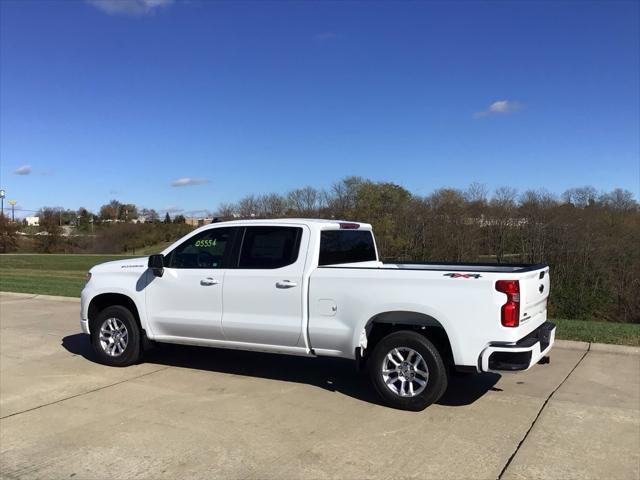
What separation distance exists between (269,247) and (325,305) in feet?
3.40

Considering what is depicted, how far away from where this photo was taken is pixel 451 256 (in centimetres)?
2150

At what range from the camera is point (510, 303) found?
16.6ft

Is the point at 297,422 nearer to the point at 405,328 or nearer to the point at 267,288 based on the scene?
the point at 405,328

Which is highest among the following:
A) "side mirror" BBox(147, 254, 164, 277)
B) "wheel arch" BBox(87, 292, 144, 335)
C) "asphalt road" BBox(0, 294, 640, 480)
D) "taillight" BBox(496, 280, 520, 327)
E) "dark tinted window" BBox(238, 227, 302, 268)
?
"dark tinted window" BBox(238, 227, 302, 268)

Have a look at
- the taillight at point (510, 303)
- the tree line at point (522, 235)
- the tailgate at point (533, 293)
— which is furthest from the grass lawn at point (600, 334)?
the tree line at point (522, 235)

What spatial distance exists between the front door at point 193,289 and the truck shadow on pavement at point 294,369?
0.76 m

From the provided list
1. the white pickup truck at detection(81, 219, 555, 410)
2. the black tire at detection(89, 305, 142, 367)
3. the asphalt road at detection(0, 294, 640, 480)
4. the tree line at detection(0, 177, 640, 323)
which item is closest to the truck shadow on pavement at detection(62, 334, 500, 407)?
the asphalt road at detection(0, 294, 640, 480)

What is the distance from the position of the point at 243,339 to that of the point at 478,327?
104 inches

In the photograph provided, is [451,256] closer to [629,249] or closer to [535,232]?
[535,232]

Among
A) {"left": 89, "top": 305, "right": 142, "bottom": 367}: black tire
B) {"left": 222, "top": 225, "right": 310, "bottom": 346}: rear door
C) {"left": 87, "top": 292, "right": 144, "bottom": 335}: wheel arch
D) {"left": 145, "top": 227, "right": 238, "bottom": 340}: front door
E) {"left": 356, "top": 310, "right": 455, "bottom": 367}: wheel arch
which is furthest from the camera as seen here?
{"left": 87, "top": 292, "right": 144, "bottom": 335}: wheel arch

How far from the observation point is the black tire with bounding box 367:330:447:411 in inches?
211

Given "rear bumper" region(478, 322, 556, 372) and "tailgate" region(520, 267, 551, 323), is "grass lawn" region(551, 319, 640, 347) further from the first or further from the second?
"rear bumper" region(478, 322, 556, 372)

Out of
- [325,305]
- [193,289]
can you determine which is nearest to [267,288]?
[325,305]

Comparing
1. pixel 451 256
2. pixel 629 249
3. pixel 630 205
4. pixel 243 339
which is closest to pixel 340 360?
pixel 243 339
